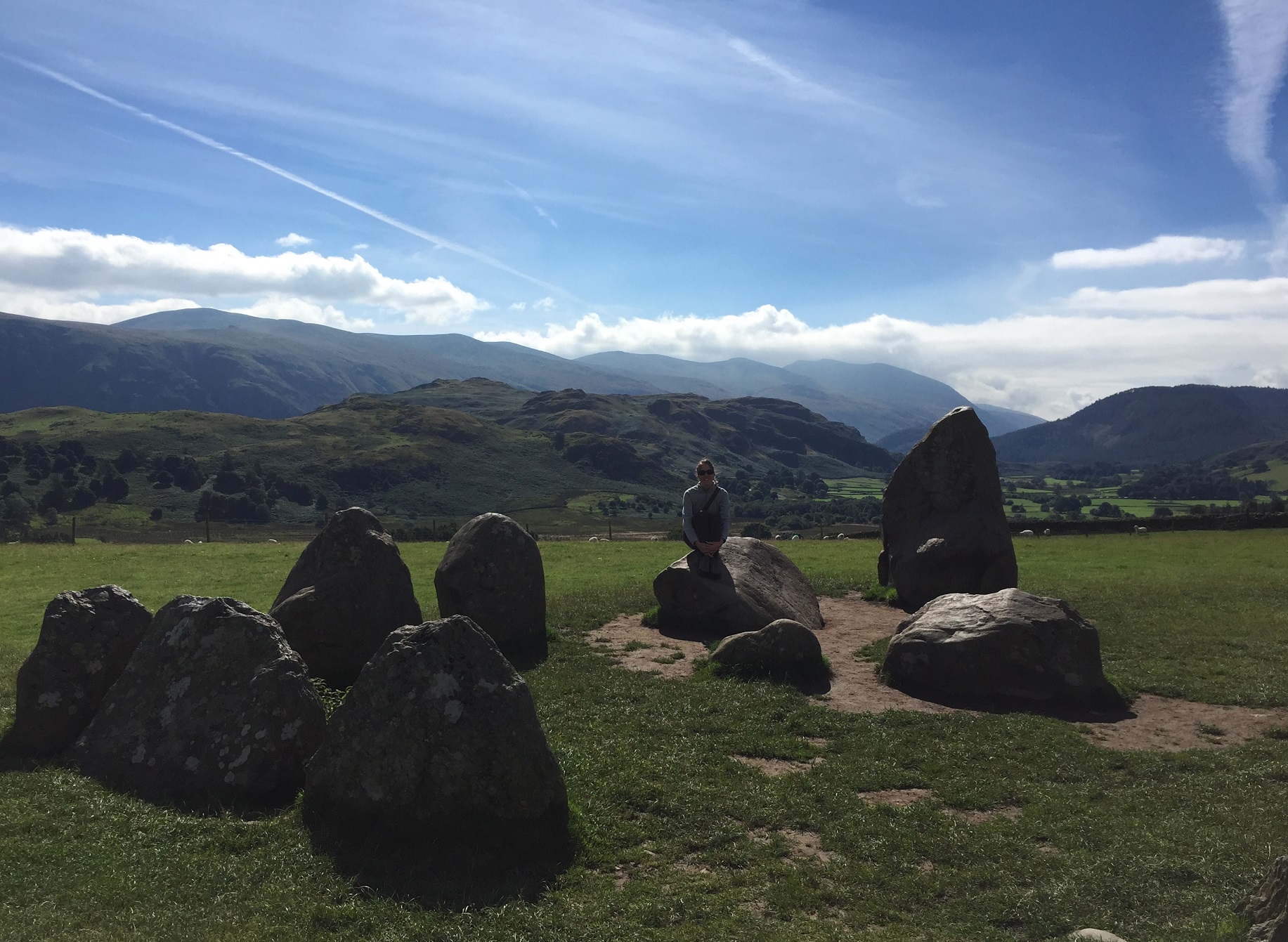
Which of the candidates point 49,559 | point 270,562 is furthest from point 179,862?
point 49,559

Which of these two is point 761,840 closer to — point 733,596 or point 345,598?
point 345,598

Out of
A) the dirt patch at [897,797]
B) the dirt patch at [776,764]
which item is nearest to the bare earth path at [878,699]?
the dirt patch at [776,764]

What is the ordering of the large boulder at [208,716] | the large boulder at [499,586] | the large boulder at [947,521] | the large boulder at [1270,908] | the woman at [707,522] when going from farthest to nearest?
the large boulder at [947,521]
the woman at [707,522]
the large boulder at [499,586]
the large boulder at [208,716]
the large boulder at [1270,908]

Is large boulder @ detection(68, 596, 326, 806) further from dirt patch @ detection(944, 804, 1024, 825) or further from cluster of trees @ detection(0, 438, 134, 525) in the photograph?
cluster of trees @ detection(0, 438, 134, 525)

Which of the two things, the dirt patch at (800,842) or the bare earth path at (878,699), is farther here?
the bare earth path at (878,699)

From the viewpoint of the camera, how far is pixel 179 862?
30.2ft

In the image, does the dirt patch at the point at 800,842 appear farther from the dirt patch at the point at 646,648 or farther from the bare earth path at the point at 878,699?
the dirt patch at the point at 646,648

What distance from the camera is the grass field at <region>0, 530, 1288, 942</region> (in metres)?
8.26

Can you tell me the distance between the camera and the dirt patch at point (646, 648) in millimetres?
18547

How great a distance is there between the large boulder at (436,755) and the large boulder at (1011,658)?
9714 millimetres

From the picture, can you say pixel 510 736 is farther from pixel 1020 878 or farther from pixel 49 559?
pixel 49 559

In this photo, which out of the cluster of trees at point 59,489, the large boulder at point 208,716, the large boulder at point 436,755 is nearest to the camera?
the large boulder at point 436,755

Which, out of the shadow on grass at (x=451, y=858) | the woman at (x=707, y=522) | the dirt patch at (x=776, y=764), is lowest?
the dirt patch at (x=776, y=764)

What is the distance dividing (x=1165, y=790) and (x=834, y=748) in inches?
183
